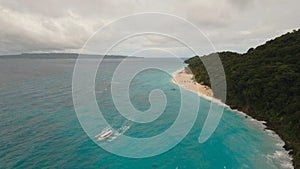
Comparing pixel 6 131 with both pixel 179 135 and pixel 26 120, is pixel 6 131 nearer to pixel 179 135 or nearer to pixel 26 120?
pixel 26 120

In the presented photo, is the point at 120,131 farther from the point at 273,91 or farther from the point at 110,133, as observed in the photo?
the point at 273,91

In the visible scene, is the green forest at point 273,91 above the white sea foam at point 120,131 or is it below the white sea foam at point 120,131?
above

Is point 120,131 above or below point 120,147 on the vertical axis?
above

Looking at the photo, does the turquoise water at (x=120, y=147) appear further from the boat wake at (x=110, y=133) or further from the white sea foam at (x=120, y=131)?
the boat wake at (x=110, y=133)

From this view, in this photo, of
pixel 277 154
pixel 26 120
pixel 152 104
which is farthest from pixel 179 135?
pixel 26 120

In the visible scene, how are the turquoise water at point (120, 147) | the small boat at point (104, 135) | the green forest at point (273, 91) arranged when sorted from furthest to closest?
the green forest at point (273, 91)
the small boat at point (104, 135)
the turquoise water at point (120, 147)

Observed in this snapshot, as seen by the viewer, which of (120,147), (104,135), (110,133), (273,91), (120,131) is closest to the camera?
(120,147)

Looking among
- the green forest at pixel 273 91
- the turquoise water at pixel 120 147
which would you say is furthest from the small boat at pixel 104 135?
the green forest at pixel 273 91

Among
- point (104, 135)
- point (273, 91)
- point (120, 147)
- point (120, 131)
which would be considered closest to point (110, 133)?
point (104, 135)

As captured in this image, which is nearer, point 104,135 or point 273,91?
point 104,135
